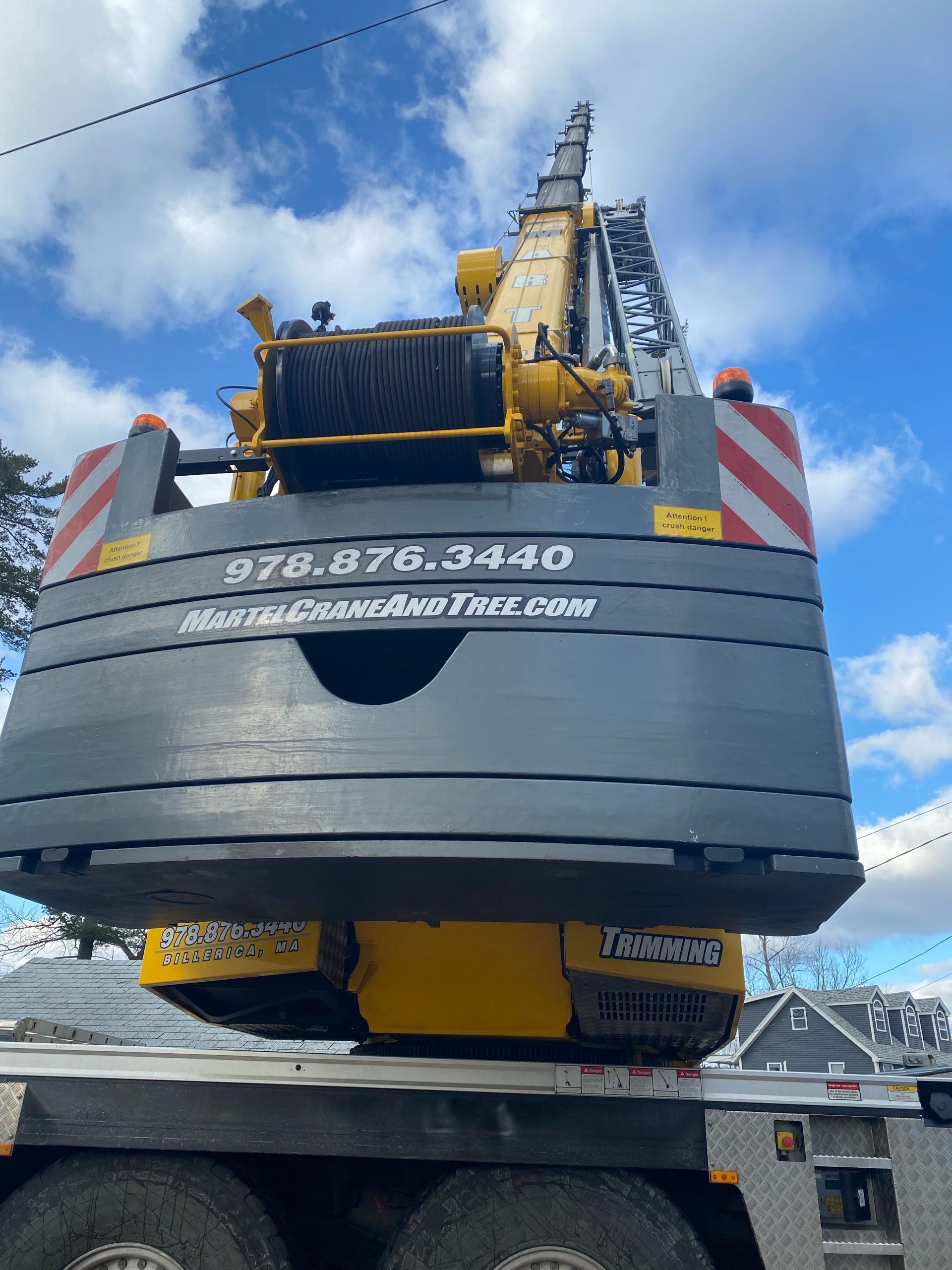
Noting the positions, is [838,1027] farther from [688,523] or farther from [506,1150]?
[688,523]

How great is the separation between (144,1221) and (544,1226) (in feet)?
4.73

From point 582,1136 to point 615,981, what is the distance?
540 mm

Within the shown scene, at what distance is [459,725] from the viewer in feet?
9.48

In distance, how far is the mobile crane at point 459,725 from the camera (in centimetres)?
283

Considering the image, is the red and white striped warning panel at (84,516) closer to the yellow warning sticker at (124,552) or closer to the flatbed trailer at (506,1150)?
the yellow warning sticker at (124,552)

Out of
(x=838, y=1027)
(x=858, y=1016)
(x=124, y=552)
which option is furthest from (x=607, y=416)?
(x=858, y=1016)

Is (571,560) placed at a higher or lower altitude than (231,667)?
higher

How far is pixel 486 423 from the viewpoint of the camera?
3408 mm

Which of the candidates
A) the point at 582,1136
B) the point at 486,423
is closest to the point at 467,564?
the point at 486,423

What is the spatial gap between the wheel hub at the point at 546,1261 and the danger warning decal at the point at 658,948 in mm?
950

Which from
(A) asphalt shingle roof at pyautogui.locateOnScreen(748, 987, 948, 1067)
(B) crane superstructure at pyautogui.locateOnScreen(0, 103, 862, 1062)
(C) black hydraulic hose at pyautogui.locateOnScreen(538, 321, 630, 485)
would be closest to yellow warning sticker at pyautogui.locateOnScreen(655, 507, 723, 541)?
(B) crane superstructure at pyautogui.locateOnScreen(0, 103, 862, 1062)

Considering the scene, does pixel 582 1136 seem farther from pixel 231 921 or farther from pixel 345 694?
pixel 345 694

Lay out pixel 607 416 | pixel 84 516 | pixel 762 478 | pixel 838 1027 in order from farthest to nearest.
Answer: pixel 838 1027, pixel 84 516, pixel 607 416, pixel 762 478

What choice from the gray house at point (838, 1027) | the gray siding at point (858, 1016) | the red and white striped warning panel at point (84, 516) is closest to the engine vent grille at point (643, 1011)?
the red and white striped warning panel at point (84, 516)
